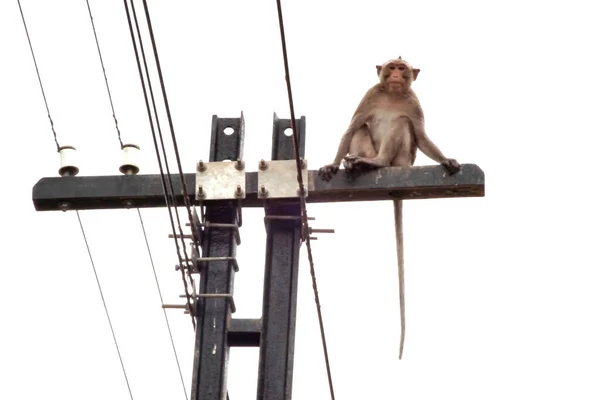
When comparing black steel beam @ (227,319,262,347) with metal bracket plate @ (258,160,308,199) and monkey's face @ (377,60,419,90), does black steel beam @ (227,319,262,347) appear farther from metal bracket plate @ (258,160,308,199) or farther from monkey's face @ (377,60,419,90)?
monkey's face @ (377,60,419,90)

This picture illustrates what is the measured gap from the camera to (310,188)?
8.62 metres

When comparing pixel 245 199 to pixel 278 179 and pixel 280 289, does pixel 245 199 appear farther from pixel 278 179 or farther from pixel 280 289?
pixel 280 289

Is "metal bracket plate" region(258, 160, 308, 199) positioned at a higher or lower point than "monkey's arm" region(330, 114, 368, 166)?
lower

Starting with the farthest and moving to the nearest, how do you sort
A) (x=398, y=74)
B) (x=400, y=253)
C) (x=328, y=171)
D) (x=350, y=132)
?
(x=398, y=74) → (x=350, y=132) → (x=400, y=253) → (x=328, y=171)

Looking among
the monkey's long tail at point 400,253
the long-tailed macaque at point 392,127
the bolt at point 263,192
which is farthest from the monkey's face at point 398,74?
the bolt at point 263,192

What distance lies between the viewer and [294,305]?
26.7ft

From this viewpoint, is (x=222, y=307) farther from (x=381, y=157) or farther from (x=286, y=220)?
(x=381, y=157)

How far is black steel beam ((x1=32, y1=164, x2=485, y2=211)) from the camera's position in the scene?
8.52 m

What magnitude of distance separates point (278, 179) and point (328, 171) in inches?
14.2

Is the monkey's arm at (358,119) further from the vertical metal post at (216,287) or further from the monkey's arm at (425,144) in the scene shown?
the vertical metal post at (216,287)

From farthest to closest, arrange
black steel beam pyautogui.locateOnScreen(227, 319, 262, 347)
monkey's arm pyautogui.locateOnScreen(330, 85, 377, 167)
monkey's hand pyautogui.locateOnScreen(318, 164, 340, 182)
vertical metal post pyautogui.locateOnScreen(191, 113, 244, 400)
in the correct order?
monkey's arm pyautogui.locateOnScreen(330, 85, 377, 167) < monkey's hand pyautogui.locateOnScreen(318, 164, 340, 182) < black steel beam pyautogui.locateOnScreen(227, 319, 262, 347) < vertical metal post pyautogui.locateOnScreen(191, 113, 244, 400)

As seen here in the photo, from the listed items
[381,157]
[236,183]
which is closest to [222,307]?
[236,183]

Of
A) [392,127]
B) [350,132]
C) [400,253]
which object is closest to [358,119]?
[350,132]

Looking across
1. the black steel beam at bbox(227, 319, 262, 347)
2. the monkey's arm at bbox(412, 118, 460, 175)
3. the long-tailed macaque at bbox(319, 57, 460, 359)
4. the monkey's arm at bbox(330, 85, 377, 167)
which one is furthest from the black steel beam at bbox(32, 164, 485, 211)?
the monkey's arm at bbox(330, 85, 377, 167)
